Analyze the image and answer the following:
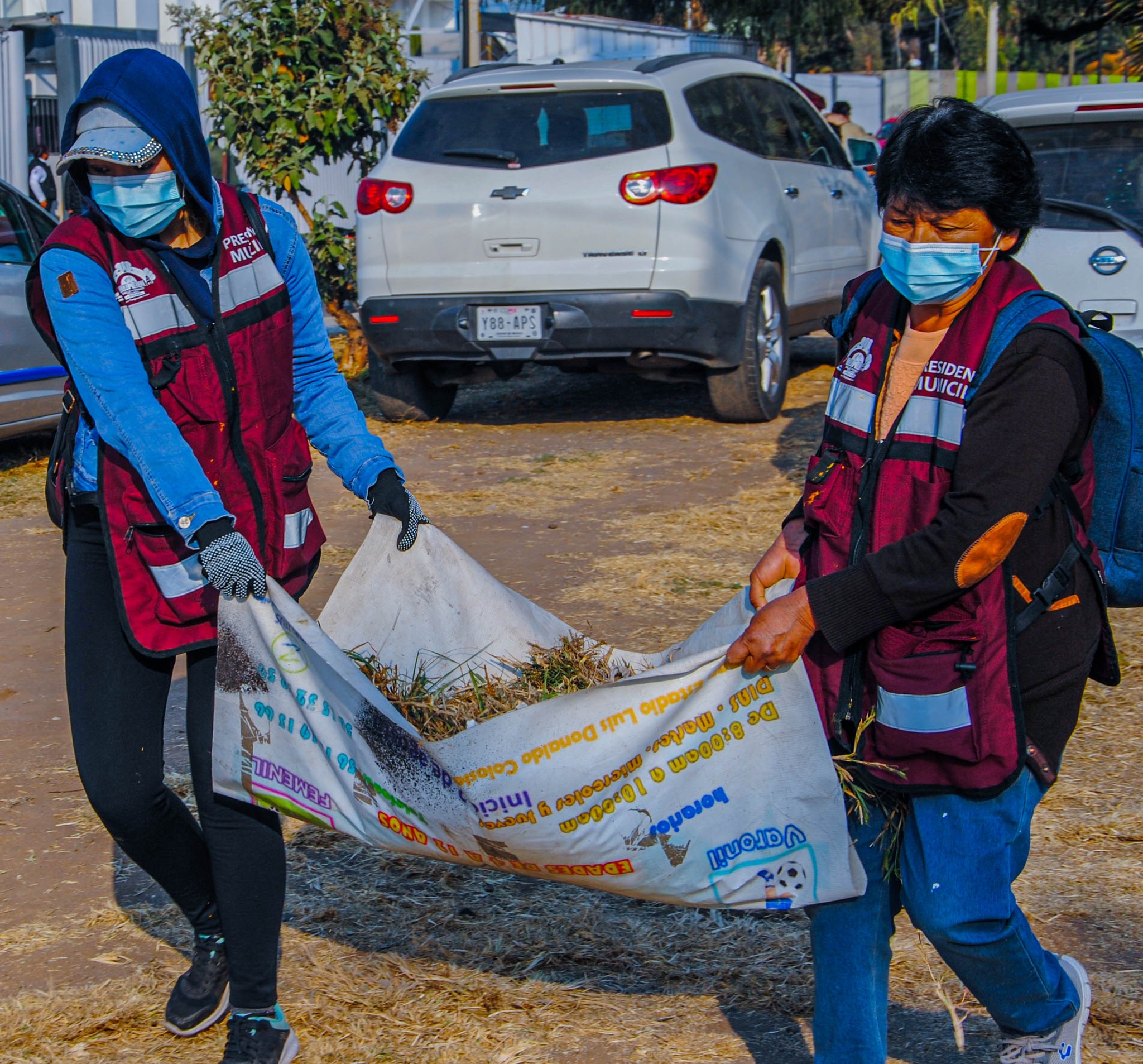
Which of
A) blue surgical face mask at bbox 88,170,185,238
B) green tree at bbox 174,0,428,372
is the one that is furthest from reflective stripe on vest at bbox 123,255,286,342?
green tree at bbox 174,0,428,372

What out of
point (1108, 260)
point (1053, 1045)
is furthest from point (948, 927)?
point (1108, 260)

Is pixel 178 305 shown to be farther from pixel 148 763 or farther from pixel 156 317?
pixel 148 763

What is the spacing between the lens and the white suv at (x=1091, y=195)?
237 inches

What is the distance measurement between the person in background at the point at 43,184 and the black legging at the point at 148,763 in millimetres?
13929

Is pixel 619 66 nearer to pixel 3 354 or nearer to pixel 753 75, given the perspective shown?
pixel 753 75

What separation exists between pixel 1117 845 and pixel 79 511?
8.67 ft

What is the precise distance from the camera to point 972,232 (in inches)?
86.2

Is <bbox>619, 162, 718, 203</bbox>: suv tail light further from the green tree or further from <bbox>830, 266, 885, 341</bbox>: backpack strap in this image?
<bbox>830, 266, 885, 341</bbox>: backpack strap

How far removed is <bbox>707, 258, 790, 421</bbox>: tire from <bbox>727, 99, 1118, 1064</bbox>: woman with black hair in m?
6.06

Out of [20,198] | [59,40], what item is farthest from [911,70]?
[20,198]

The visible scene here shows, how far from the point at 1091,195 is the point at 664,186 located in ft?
7.97

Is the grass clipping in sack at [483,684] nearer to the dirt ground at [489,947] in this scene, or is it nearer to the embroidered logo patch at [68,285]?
the dirt ground at [489,947]

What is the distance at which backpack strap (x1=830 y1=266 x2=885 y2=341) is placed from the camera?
2.46 metres

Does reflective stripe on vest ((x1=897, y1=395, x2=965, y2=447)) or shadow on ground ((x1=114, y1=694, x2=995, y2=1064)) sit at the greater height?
reflective stripe on vest ((x1=897, y1=395, x2=965, y2=447))
